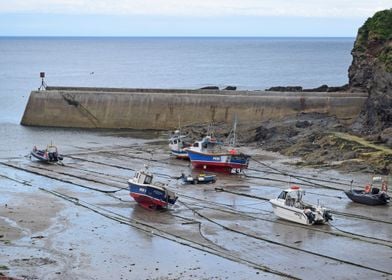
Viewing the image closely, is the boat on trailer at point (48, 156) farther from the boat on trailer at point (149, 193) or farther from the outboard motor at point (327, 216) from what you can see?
the outboard motor at point (327, 216)

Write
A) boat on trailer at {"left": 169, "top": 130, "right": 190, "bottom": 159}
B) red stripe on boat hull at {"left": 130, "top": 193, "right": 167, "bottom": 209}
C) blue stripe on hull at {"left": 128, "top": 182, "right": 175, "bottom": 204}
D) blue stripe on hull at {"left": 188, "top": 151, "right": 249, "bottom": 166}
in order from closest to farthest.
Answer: blue stripe on hull at {"left": 128, "top": 182, "right": 175, "bottom": 204}
red stripe on boat hull at {"left": 130, "top": 193, "right": 167, "bottom": 209}
blue stripe on hull at {"left": 188, "top": 151, "right": 249, "bottom": 166}
boat on trailer at {"left": 169, "top": 130, "right": 190, "bottom": 159}

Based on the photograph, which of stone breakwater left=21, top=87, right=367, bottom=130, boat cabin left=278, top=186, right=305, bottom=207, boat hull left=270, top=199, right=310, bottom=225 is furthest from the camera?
stone breakwater left=21, top=87, right=367, bottom=130

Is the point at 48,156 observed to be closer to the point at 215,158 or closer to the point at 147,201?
the point at 215,158

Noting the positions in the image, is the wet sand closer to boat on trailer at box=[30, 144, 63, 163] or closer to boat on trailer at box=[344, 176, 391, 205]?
boat on trailer at box=[344, 176, 391, 205]

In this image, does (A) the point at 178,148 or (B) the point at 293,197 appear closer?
(B) the point at 293,197

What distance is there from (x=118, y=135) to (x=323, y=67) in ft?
386

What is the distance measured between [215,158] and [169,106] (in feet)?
70.3

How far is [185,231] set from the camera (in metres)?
30.1

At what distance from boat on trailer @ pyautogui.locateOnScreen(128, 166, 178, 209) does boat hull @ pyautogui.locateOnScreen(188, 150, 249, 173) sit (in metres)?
10.0

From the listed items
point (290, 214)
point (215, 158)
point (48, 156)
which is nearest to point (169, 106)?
point (48, 156)

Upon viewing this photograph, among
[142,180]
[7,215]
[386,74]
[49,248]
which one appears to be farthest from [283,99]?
[49,248]

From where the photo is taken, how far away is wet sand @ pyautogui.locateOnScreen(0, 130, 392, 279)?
25.0m

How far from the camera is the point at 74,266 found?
2538 cm

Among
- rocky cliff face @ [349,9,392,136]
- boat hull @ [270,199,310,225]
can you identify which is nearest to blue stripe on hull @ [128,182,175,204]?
boat hull @ [270,199,310,225]
